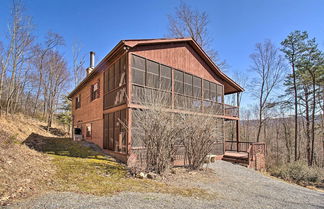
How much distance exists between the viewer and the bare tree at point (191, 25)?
72.9 ft

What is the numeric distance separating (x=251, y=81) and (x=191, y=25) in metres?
11.0

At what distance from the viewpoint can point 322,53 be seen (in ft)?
55.5

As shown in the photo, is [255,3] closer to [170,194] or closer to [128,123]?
[128,123]

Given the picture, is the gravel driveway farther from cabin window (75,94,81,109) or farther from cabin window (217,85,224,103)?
cabin window (75,94,81,109)

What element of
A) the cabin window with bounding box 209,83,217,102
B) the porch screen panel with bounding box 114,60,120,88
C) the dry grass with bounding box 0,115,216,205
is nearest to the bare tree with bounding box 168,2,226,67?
the cabin window with bounding box 209,83,217,102

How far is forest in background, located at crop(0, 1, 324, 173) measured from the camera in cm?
1728

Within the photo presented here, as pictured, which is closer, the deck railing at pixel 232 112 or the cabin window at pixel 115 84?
the cabin window at pixel 115 84

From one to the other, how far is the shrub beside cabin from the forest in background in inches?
307

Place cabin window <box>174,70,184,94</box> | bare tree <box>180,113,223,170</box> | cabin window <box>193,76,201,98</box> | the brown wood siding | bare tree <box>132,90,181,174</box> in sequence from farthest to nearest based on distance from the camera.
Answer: cabin window <box>193,76,201,98</box> < cabin window <box>174,70,184,94</box> < the brown wood siding < bare tree <box>180,113,223,170</box> < bare tree <box>132,90,181,174</box>

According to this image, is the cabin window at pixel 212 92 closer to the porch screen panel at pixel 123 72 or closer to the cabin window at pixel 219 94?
the cabin window at pixel 219 94

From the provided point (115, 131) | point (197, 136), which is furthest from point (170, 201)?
point (115, 131)

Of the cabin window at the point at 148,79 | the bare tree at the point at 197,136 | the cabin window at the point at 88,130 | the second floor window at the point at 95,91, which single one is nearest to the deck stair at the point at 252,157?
the bare tree at the point at 197,136

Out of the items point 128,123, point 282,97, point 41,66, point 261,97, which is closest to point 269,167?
point 282,97

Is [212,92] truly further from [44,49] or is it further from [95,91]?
[44,49]
